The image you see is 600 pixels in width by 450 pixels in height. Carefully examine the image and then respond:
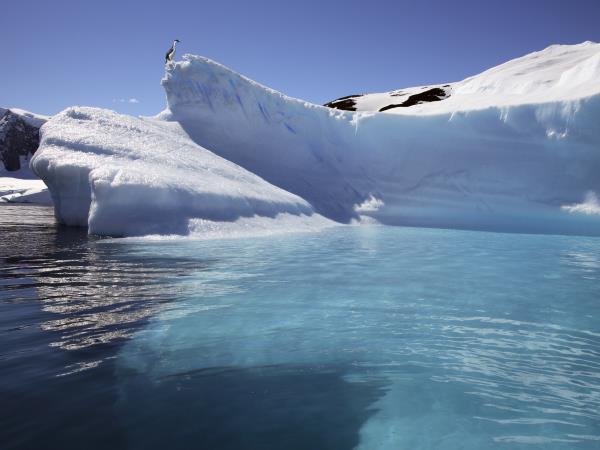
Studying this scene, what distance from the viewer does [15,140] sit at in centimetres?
4609

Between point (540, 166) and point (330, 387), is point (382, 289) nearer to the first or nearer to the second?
point (330, 387)

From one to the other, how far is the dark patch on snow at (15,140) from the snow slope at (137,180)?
42816mm

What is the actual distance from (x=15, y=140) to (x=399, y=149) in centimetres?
4759

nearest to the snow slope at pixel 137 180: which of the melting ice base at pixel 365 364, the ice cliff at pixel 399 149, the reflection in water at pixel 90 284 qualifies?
the ice cliff at pixel 399 149

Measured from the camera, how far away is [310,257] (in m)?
6.70

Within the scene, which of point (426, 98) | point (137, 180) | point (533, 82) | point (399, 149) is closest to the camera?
point (137, 180)

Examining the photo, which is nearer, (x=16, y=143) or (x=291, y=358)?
(x=291, y=358)

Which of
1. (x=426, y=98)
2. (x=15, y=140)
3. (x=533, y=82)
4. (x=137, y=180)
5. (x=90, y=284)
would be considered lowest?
(x=90, y=284)

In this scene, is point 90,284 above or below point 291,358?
above

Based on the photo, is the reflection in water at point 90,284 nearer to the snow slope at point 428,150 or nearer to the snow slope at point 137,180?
the snow slope at point 137,180

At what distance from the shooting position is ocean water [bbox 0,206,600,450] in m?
1.96

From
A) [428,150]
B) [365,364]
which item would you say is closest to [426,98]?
[428,150]

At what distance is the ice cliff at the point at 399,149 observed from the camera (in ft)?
39.5

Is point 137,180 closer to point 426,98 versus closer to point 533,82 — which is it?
point 533,82
